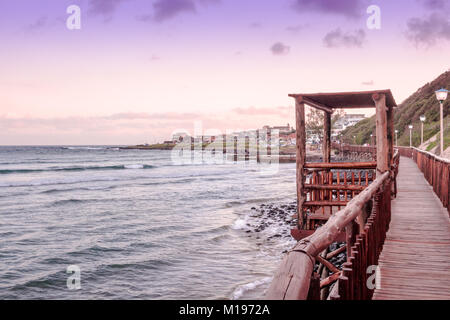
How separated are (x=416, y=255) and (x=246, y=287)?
4230 mm

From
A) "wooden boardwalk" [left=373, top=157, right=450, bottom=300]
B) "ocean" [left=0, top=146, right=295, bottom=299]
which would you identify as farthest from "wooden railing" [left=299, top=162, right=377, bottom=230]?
"ocean" [left=0, top=146, right=295, bottom=299]

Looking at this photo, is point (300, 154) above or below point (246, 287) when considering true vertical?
above

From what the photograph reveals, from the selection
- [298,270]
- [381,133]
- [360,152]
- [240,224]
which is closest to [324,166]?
[381,133]

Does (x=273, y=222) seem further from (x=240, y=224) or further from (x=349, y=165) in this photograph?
(x=349, y=165)

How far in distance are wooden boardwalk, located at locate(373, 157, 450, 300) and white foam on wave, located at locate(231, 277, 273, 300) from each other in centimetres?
322

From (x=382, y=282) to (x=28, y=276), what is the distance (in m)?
9.32

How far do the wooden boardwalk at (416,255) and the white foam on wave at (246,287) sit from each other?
3.22 m

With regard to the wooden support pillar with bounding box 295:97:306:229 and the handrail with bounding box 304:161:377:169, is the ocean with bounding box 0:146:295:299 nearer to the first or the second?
the wooden support pillar with bounding box 295:97:306:229

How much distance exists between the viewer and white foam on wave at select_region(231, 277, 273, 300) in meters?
8.90

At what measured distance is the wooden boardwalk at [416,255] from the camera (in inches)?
190

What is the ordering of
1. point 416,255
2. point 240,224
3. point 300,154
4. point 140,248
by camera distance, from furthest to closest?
point 240,224 < point 140,248 < point 300,154 < point 416,255

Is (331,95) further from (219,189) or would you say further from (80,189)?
(80,189)

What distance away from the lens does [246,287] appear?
9414 mm

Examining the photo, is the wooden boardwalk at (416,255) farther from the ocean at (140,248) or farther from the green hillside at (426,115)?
the green hillside at (426,115)
